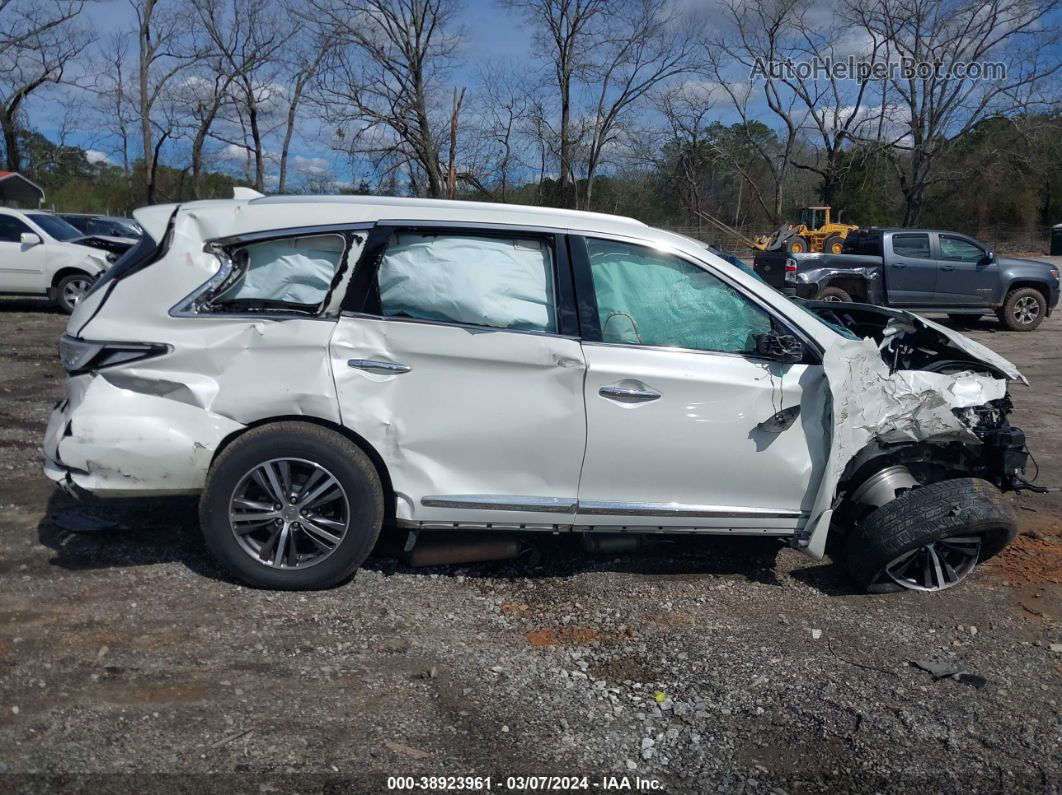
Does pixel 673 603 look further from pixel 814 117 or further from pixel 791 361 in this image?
pixel 814 117

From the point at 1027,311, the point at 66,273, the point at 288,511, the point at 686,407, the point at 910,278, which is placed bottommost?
the point at 288,511

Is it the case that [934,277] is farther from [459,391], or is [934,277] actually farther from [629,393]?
[459,391]

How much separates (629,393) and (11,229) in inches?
533

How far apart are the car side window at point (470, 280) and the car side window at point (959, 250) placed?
12909 millimetres

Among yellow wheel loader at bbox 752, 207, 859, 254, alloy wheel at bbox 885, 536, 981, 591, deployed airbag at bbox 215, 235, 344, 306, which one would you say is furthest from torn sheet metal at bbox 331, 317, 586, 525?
yellow wheel loader at bbox 752, 207, 859, 254

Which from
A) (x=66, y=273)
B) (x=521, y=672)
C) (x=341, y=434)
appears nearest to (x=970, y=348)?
(x=521, y=672)

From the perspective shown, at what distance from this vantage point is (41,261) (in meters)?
13.7

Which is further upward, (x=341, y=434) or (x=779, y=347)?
(x=779, y=347)

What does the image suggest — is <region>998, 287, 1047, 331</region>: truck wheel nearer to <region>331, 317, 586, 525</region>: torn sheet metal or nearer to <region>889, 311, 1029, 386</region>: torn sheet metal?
<region>889, 311, 1029, 386</region>: torn sheet metal

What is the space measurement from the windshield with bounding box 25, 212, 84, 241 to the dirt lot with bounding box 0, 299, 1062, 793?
10.9m

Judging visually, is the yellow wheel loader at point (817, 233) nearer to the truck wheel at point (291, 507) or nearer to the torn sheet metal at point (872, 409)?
the torn sheet metal at point (872, 409)

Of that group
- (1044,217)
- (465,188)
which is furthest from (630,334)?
(1044,217)

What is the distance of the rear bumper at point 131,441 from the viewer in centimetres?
381

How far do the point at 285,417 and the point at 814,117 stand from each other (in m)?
43.2
